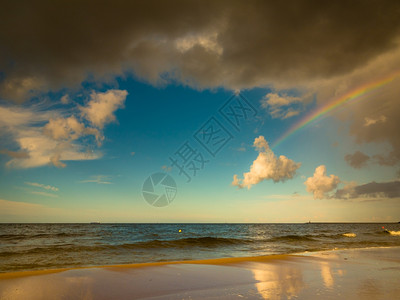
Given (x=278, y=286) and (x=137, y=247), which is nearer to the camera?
(x=278, y=286)

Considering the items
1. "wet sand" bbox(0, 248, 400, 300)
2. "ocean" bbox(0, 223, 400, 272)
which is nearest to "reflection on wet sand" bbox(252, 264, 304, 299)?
"wet sand" bbox(0, 248, 400, 300)

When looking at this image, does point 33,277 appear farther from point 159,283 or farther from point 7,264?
point 7,264

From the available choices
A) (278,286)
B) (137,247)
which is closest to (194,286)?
(278,286)

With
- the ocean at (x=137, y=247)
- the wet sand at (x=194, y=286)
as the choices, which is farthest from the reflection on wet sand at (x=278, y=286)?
the ocean at (x=137, y=247)

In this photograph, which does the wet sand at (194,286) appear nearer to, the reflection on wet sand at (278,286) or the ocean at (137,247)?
the reflection on wet sand at (278,286)

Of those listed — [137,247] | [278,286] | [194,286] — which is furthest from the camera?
[137,247]

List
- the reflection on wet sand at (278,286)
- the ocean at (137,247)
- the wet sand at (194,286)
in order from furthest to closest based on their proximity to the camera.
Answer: the ocean at (137,247)
the wet sand at (194,286)
the reflection on wet sand at (278,286)

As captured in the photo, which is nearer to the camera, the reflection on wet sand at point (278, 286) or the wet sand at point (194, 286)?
the reflection on wet sand at point (278, 286)

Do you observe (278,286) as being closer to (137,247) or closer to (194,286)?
(194,286)

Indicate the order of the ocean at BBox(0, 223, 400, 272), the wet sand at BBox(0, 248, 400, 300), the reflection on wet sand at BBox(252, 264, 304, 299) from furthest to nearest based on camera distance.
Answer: the ocean at BBox(0, 223, 400, 272) < the wet sand at BBox(0, 248, 400, 300) < the reflection on wet sand at BBox(252, 264, 304, 299)

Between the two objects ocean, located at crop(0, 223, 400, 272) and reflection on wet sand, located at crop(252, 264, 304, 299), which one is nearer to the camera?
reflection on wet sand, located at crop(252, 264, 304, 299)

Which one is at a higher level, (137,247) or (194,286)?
(194,286)

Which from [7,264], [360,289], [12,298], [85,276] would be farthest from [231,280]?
[7,264]

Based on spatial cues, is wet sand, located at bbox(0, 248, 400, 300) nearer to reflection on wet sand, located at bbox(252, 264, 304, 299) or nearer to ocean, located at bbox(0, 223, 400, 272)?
reflection on wet sand, located at bbox(252, 264, 304, 299)
